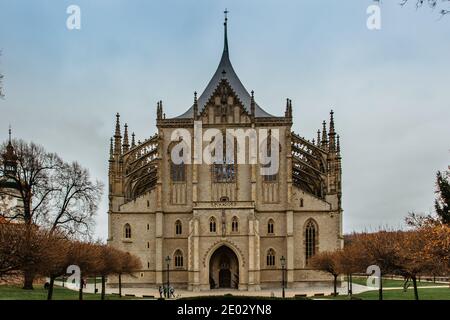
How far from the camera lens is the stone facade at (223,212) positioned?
6419 centimetres

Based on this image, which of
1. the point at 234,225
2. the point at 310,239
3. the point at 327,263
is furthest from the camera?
the point at 310,239

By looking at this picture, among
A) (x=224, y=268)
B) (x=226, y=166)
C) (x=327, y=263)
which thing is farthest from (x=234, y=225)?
(x=327, y=263)

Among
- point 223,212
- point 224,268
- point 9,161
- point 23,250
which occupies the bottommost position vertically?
point 224,268

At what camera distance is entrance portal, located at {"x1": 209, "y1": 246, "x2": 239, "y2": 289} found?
65812 mm

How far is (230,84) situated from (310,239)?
2203cm

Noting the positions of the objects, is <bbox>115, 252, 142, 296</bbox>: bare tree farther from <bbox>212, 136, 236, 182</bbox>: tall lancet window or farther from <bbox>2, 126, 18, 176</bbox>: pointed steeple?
<bbox>212, 136, 236, 182</bbox>: tall lancet window

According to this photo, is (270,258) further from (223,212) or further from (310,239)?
(223,212)

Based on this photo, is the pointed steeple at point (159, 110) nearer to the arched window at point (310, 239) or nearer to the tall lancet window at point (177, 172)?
the tall lancet window at point (177, 172)

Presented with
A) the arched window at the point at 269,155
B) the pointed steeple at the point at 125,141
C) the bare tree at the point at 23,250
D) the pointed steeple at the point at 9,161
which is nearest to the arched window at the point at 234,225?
the arched window at the point at 269,155

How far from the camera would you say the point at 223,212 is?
64.1 meters

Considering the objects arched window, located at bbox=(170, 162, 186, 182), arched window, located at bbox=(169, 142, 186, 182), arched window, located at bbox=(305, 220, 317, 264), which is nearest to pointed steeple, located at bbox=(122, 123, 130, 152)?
arched window, located at bbox=(169, 142, 186, 182)
